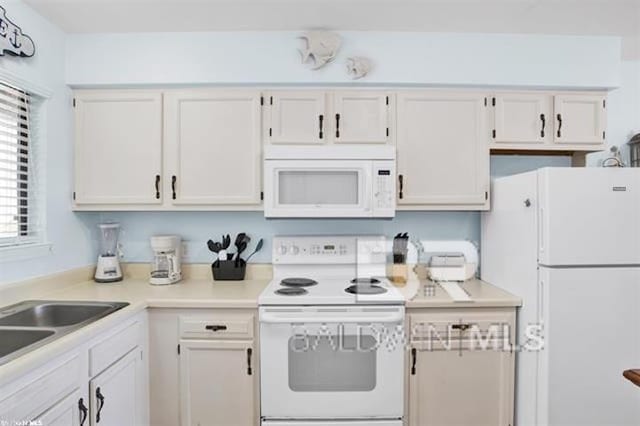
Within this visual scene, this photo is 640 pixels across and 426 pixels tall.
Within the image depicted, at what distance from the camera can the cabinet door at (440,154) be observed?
85.4 inches

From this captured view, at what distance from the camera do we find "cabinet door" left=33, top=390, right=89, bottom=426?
1.23 m

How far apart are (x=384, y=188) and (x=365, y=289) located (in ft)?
1.92

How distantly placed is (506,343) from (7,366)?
2085 millimetres

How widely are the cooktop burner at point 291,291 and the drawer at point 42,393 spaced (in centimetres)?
94

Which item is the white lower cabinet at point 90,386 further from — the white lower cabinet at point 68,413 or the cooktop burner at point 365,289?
the cooktop burner at point 365,289

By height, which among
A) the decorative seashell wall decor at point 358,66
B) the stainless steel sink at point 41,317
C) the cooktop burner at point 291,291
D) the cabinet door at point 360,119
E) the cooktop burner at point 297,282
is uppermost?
the decorative seashell wall decor at point 358,66

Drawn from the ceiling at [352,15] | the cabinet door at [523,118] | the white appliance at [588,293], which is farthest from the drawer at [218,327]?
the cabinet door at [523,118]

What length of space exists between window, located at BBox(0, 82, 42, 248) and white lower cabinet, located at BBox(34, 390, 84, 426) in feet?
2.99

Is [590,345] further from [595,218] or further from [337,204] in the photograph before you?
[337,204]

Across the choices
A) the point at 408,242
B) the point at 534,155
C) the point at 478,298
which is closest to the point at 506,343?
the point at 478,298

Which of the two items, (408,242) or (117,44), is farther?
(408,242)

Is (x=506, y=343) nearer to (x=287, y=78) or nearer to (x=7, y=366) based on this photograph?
(x=287, y=78)

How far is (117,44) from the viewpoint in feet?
7.19

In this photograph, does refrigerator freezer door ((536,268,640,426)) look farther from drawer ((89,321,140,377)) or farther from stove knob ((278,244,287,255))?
drawer ((89,321,140,377))
